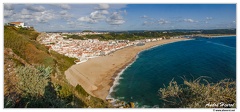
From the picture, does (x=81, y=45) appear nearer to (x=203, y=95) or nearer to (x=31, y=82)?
(x=31, y=82)

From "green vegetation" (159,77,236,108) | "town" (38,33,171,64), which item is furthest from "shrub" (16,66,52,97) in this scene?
"town" (38,33,171,64)

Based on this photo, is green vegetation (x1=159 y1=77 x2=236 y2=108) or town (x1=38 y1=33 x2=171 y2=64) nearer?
green vegetation (x1=159 y1=77 x2=236 y2=108)

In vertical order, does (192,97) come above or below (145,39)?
below

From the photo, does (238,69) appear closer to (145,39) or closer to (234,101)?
(234,101)

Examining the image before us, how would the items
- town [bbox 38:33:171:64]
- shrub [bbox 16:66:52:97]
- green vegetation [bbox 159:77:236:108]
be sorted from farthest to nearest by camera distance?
town [bbox 38:33:171:64]
shrub [bbox 16:66:52:97]
green vegetation [bbox 159:77:236:108]

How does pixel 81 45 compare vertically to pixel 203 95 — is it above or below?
above

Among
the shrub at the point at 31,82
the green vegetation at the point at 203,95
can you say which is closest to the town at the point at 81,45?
the shrub at the point at 31,82

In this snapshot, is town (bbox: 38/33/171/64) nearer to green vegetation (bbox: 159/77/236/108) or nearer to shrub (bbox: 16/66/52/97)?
shrub (bbox: 16/66/52/97)

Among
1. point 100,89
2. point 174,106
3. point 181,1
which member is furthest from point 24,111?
point 100,89

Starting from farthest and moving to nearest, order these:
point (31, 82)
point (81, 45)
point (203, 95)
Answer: point (81, 45), point (31, 82), point (203, 95)

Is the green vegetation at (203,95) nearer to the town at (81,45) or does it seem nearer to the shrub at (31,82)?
the shrub at (31,82)

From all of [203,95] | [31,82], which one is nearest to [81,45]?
[31,82]
